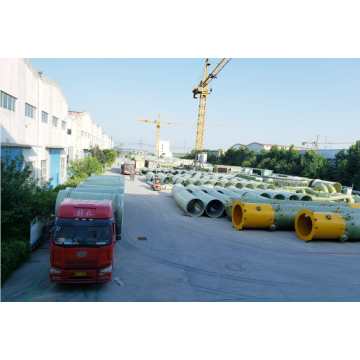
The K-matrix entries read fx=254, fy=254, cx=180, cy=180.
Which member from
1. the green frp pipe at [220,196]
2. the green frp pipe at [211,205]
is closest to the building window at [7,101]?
the green frp pipe at [211,205]

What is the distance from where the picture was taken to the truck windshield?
796cm

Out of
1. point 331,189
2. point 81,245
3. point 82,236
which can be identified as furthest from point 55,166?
point 331,189

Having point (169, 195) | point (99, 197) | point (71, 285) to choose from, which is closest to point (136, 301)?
point (71, 285)

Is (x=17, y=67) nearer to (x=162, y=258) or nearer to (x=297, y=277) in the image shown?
(x=162, y=258)

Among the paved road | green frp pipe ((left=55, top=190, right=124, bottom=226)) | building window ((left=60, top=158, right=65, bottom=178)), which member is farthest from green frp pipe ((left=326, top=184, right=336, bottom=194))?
building window ((left=60, top=158, right=65, bottom=178))

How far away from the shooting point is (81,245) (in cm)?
796

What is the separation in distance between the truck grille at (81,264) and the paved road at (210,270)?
1000 millimetres

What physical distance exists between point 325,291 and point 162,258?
21.5 feet

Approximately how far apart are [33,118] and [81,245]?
14930 millimetres

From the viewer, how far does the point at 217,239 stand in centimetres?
1488

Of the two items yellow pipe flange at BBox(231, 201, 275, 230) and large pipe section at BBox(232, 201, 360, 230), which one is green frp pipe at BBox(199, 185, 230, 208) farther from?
yellow pipe flange at BBox(231, 201, 275, 230)

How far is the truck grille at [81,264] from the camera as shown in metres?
7.86

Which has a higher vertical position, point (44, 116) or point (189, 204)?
point (44, 116)

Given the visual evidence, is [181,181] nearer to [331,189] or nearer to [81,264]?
[331,189]
